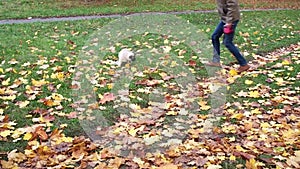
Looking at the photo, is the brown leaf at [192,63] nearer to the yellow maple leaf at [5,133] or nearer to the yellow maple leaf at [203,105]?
the yellow maple leaf at [203,105]

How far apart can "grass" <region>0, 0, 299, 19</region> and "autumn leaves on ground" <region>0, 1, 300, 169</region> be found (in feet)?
19.9

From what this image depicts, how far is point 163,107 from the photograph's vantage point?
4418 millimetres

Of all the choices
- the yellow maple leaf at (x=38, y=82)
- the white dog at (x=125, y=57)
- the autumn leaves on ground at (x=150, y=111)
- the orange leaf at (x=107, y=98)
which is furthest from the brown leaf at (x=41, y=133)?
the white dog at (x=125, y=57)

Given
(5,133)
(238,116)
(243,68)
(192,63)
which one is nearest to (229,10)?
(243,68)

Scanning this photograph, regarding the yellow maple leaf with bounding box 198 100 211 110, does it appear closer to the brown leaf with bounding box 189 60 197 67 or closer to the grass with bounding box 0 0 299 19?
the brown leaf with bounding box 189 60 197 67

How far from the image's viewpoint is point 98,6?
14766 millimetres

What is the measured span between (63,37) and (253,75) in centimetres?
480

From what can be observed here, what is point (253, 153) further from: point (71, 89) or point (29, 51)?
point (29, 51)

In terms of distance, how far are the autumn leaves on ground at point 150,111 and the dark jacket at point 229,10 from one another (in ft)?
2.68

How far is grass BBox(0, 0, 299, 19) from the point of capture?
42.8ft

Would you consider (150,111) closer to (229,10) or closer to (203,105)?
(203,105)

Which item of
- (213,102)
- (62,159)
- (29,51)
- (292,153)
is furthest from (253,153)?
(29,51)

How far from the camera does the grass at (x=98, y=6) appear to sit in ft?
42.8

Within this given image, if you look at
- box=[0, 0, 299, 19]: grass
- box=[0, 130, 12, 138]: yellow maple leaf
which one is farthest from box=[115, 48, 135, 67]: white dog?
box=[0, 0, 299, 19]: grass
